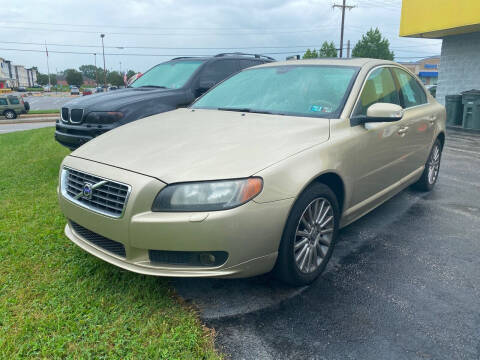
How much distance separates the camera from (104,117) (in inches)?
226

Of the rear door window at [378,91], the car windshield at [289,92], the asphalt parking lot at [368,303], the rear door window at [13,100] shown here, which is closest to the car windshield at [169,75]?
the car windshield at [289,92]

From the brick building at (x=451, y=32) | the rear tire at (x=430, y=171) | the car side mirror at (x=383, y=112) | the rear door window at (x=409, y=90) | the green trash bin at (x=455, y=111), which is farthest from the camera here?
the green trash bin at (x=455, y=111)

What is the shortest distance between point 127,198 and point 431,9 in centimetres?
1459

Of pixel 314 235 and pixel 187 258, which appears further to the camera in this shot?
pixel 314 235

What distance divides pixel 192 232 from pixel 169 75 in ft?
18.0

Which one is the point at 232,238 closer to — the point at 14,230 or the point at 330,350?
the point at 330,350

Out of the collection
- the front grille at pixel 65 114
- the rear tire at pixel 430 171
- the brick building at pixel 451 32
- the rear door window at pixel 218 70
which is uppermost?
the brick building at pixel 451 32

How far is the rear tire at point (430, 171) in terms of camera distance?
17.0 feet

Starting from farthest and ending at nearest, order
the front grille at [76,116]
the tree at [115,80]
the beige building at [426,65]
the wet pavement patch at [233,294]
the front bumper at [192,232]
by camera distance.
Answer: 1. the tree at [115,80]
2. the beige building at [426,65]
3. the front grille at [76,116]
4. the wet pavement patch at [233,294]
5. the front bumper at [192,232]

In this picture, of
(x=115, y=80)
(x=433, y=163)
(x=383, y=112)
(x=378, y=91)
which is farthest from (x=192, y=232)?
(x=115, y=80)

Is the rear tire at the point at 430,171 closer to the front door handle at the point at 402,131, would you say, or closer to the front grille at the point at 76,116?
the front door handle at the point at 402,131

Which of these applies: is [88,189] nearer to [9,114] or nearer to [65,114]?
[65,114]

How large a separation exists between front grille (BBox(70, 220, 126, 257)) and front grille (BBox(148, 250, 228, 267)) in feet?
0.79

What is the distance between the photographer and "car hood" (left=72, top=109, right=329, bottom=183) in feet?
8.21
